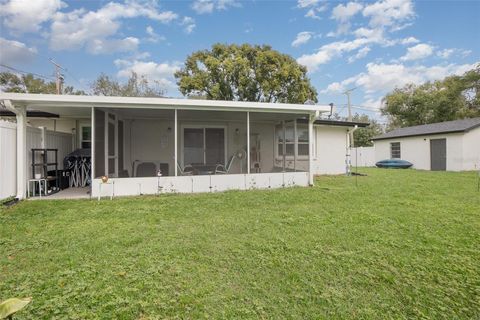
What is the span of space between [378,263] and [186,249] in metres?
2.20

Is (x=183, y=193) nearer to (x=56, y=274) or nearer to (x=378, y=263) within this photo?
(x=56, y=274)

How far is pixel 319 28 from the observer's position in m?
13.2

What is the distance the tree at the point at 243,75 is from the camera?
65.2 feet

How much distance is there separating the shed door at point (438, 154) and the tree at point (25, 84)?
28.0 m

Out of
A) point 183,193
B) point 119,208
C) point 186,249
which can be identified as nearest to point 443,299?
point 186,249

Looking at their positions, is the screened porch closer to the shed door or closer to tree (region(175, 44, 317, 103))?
tree (region(175, 44, 317, 103))

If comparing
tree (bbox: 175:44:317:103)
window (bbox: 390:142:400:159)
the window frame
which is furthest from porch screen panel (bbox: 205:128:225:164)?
window (bbox: 390:142:400:159)

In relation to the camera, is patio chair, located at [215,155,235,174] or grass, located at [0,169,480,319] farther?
patio chair, located at [215,155,235,174]

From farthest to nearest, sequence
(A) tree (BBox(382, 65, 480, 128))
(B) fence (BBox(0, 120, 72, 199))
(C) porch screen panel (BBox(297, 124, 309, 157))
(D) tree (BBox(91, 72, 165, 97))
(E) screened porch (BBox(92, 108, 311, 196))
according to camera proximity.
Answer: (D) tree (BBox(91, 72, 165, 97))
(A) tree (BBox(382, 65, 480, 128))
(C) porch screen panel (BBox(297, 124, 309, 157))
(E) screened porch (BBox(92, 108, 311, 196))
(B) fence (BBox(0, 120, 72, 199))

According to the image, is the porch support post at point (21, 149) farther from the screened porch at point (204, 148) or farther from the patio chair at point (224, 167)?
the patio chair at point (224, 167)

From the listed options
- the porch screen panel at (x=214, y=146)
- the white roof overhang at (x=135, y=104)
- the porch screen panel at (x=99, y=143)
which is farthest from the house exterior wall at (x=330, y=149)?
the porch screen panel at (x=99, y=143)

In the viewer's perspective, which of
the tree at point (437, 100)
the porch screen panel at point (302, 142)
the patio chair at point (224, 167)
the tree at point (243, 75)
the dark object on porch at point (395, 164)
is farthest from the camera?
the tree at point (437, 100)

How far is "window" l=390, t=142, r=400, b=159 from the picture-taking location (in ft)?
61.1

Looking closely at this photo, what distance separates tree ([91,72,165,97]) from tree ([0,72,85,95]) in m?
2.08
